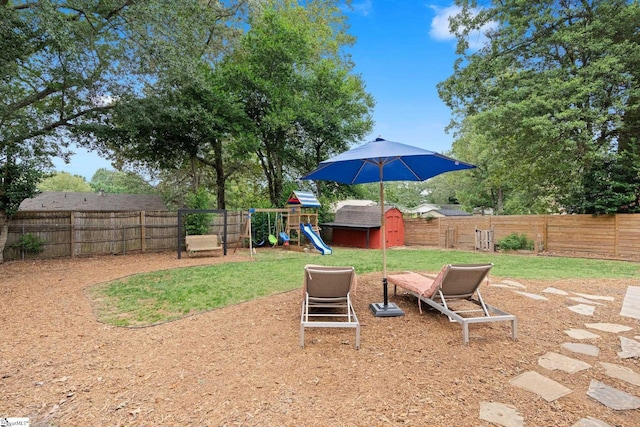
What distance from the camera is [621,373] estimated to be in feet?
8.75

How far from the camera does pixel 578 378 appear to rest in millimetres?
2574

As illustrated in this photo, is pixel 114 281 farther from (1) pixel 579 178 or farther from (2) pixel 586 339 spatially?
(1) pixel 579 178

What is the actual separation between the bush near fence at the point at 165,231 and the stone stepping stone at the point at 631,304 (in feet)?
20.9

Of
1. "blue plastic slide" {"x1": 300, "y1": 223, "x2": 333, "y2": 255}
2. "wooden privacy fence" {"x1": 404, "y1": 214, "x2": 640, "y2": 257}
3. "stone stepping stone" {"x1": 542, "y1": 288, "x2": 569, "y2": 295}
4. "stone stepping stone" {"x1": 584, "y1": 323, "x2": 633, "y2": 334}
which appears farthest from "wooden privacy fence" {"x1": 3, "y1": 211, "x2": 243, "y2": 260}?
"stone stepping stone" {"x1": 584, "y1": 323, "x2": 633, "y2": 334}

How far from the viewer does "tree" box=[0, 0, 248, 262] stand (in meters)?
7.82

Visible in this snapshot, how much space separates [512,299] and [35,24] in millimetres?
12616

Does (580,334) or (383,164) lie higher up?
(383,164)

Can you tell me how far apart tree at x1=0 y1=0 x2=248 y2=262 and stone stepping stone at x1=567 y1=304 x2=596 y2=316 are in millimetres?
11524

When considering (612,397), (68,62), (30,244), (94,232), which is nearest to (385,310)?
(612,397)

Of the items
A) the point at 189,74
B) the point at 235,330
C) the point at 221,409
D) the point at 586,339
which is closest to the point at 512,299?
the point at 586,339

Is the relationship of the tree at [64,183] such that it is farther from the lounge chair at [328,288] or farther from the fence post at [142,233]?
the lounge chair at [328,288]

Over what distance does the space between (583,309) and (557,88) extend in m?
9.50

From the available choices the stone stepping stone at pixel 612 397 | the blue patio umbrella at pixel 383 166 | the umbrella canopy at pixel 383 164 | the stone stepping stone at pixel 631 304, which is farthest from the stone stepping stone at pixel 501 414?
the stone stepping stone at pixel 631 304

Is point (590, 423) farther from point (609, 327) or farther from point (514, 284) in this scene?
point (514, 284)
